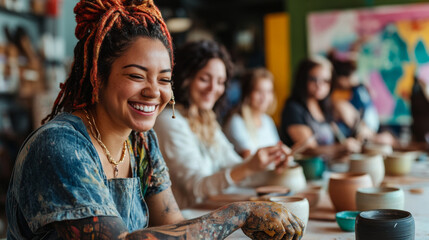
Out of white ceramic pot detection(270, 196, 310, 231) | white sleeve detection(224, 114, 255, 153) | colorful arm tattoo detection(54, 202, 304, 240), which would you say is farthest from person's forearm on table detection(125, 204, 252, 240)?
white sleeve detection(224, 114, 255, 153)

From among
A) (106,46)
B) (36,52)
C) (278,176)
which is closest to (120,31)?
(106,46)

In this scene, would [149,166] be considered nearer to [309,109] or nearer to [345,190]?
[345,190]

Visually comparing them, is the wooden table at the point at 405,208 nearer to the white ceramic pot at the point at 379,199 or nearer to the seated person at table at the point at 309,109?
the white ceramic pot at the point at 379,199

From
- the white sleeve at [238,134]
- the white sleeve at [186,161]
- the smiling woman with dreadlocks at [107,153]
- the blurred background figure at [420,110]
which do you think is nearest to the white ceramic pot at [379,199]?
the smiling woman with dreadlocks at [107,153]

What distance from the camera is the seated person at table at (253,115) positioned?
3.13 m

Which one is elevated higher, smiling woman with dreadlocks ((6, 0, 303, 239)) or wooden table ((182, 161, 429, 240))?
smiling woman with dreadlocks ((6, 0, 303, 239))

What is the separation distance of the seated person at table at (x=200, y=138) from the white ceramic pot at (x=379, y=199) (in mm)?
552

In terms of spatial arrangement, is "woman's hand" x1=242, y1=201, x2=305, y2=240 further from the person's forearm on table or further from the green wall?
the green wall

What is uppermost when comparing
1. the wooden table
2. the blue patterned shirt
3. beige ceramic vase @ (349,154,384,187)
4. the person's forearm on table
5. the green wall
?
the green wall

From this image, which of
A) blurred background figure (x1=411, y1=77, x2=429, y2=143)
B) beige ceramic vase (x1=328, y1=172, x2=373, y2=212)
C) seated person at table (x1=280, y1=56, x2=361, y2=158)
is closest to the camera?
beige ceramic vase (x1=328, y1=172, x2=373, y2=212)

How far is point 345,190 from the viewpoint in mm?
1353

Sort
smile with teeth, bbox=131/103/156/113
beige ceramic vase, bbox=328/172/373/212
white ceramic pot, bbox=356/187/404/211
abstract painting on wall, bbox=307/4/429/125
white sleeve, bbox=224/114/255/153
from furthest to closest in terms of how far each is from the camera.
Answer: abstract painting on wall, bbox=307/4/429/125 → white sleeve, bbox=224/114/255/153 → beige ceramic vase, bbox=328/172/373/212 → white ceramic pot, bbox=356/187/404/211 → smile with teeth, bbox=131/103/156/113

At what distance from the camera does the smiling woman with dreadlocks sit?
88 cm

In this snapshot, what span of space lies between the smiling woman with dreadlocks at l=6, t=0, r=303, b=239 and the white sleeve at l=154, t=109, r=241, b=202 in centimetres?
50
